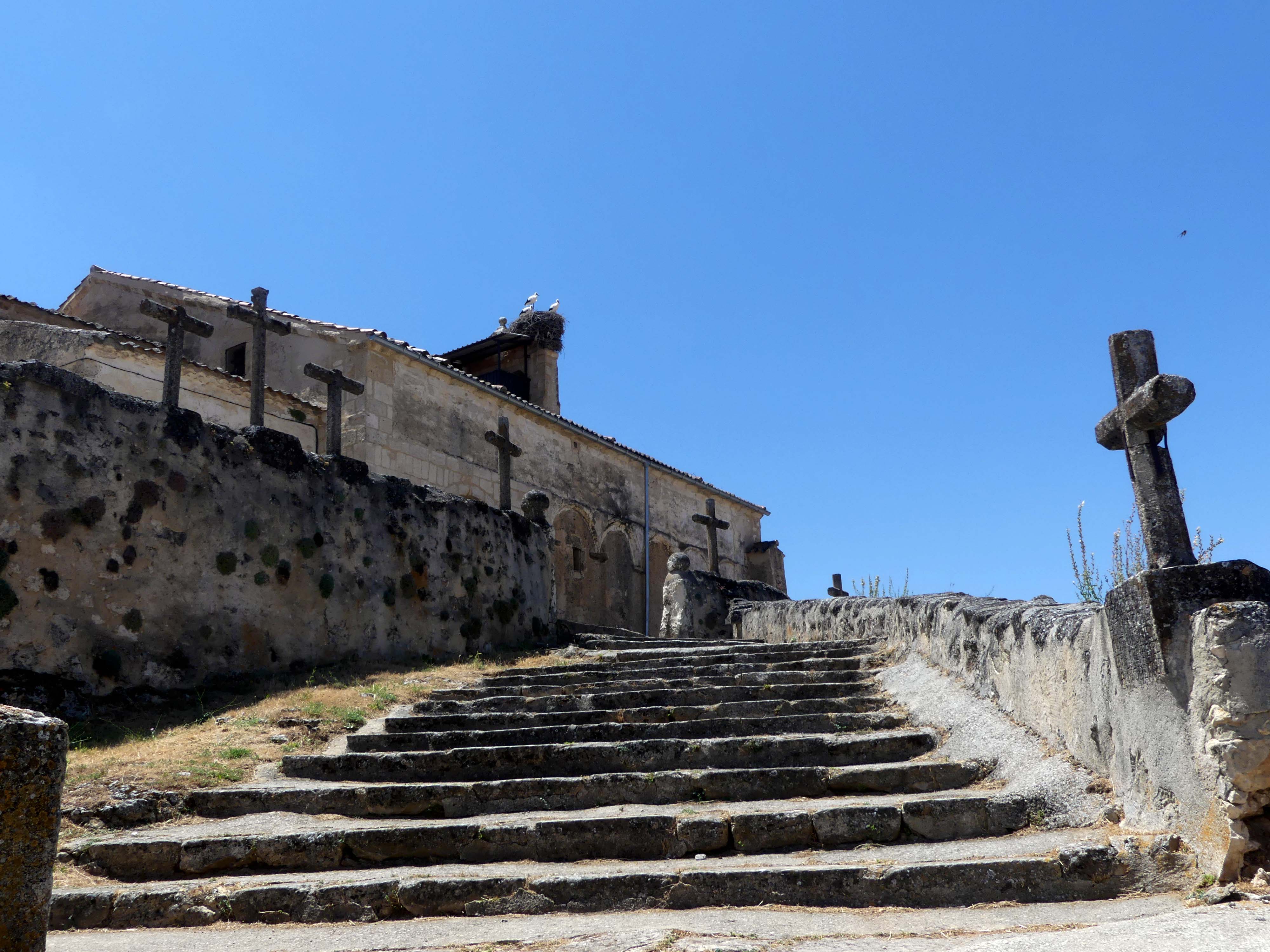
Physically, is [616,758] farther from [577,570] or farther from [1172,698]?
[577,570]

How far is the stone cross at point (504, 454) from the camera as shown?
11695mm

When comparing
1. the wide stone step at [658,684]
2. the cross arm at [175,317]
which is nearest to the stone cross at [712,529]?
the wide stone step at [658,684]

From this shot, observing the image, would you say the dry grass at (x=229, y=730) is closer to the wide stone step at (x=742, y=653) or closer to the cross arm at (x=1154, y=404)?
the wide stone step at (x=742, y=653)

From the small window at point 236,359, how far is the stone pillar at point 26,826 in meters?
15.2

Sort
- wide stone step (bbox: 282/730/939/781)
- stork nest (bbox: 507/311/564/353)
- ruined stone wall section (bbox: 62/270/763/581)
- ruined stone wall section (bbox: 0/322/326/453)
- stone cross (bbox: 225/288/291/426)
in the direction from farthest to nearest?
stork nest (bbox: 507/311/564/353), ruined stone wall section (bbox: 62/270/763/581), ruined stone wall section (bbox: 0/322/326/453), stone cross (bbox: 225/288/291/426), wide stone step (bbox: 282/730/939/781)

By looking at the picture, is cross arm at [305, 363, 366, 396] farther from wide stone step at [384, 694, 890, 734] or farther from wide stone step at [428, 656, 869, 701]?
wide stone step at [384, 694, 890, 734]

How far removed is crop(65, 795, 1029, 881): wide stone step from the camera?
14.2 feet

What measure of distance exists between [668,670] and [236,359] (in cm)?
1177

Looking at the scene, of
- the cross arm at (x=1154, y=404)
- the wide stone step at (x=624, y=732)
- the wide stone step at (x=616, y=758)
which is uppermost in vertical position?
the cross arm at (x=1154, y=404)

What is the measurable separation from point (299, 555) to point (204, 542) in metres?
0.94

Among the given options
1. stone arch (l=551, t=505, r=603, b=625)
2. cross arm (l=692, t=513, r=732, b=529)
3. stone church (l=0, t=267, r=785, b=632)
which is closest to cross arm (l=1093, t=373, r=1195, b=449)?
stone church (l=0, t=267, r=785, b=632)

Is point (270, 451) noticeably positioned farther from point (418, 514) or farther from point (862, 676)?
point (862, 676)

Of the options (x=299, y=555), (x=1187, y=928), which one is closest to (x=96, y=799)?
(x=299, y=555)

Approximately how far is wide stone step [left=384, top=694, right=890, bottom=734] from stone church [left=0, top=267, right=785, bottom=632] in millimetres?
6654
